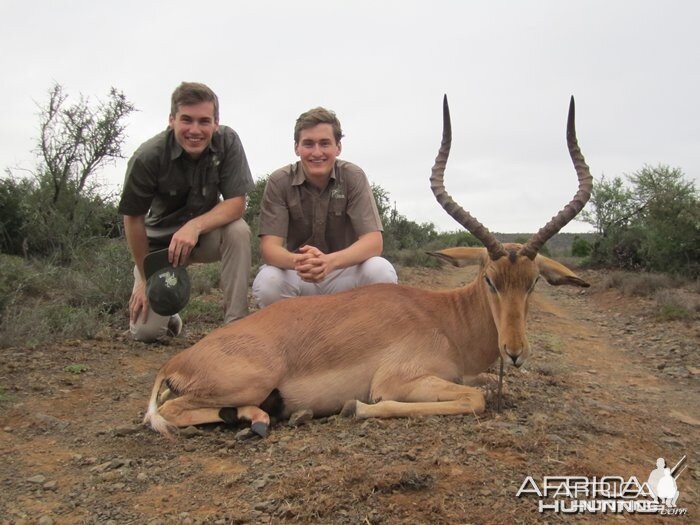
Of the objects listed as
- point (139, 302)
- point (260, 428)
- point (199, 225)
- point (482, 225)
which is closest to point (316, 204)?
point (199, 225)

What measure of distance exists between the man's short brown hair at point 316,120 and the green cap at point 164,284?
76.4 inches

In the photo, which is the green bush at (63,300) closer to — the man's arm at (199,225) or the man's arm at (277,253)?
the man's arm at (199,225)

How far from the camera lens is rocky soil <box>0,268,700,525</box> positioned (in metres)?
3.34

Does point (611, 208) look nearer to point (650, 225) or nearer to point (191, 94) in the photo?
point (650, 225)

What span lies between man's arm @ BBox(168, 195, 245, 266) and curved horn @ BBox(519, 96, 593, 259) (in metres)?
3.37

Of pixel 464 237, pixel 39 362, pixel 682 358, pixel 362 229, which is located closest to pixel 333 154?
pixel 362 229

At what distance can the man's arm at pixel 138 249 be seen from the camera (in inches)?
286

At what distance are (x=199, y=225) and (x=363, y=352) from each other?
101 inches

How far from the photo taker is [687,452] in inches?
183

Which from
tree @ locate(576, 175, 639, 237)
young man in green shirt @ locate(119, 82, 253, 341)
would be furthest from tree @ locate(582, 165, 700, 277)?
young man in green shirt @ locate(119, 82, 253, 341)

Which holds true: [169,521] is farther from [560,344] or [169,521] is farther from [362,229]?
[560,344]

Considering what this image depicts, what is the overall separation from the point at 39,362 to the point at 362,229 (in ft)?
12.3

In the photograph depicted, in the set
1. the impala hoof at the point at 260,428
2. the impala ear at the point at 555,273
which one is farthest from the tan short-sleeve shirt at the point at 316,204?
the impala hoof at the point at 260,428
